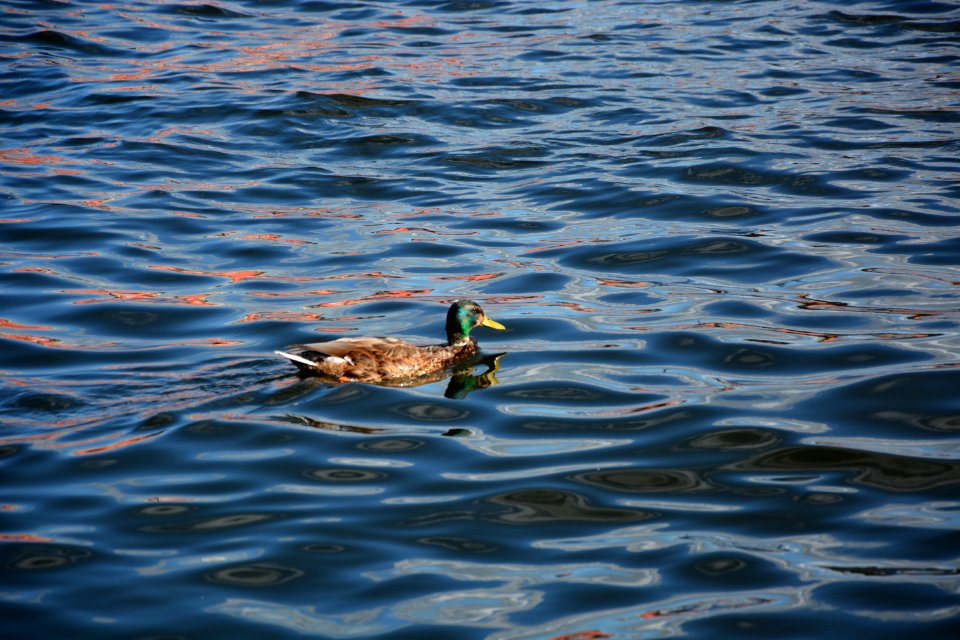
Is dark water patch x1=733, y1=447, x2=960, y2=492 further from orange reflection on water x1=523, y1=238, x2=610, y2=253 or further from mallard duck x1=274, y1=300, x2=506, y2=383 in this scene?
orange reflection on water x1=523, y1=238, x2=610, y2=253

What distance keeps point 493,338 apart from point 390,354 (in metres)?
1.47

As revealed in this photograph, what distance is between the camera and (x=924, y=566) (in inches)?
209

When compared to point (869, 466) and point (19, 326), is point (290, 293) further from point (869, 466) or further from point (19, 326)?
point (869, 466)

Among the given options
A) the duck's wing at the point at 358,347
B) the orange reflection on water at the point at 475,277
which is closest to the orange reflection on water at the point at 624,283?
the orange reflection on water at the point at 475,277

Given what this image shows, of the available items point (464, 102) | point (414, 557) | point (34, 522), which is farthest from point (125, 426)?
point (464, 102)

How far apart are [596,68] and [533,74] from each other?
1014 millimetres

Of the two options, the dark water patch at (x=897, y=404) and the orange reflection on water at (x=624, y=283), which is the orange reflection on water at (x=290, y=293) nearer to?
the orange reflection on water at (x=624, y=283)

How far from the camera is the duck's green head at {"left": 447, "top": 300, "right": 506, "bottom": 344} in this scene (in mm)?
8633

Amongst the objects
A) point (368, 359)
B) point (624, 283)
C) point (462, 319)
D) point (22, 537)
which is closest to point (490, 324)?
point (462, 319)

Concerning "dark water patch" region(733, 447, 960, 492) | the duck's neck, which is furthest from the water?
the duck's neck

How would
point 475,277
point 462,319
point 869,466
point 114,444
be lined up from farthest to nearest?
point 475,277 → point 462,319 → point 114,444 → point 869,466

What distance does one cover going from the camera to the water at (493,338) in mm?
5266

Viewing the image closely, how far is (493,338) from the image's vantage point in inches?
365

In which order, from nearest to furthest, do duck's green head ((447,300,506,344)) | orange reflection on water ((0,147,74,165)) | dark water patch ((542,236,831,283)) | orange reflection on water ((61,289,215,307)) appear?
1. duck's green head ((447,300,506,344))
2. orange reflection on water ((61,289,215,307))
3. dark water patch ((542,236,831,283))
4. orange reflection on water ((0,147,74,165))
